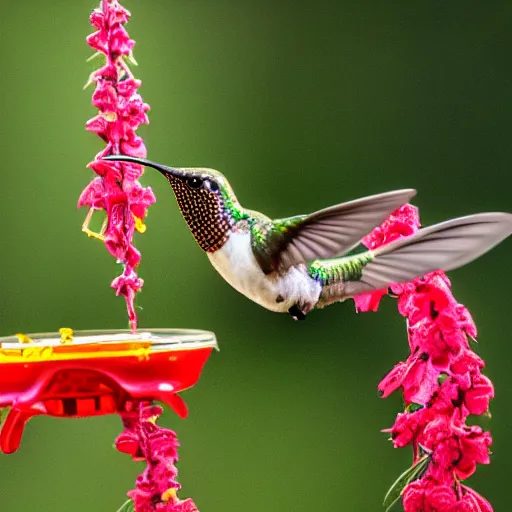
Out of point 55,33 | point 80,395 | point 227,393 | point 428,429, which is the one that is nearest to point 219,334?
point 227,393

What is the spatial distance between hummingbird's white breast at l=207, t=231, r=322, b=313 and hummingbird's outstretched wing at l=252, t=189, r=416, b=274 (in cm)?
1

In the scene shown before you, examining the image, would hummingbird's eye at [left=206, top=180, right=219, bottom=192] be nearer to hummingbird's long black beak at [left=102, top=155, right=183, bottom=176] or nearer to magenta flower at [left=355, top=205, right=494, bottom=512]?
hummingbird's long black beak at [left=102, top=155, right=183, bottom=176]

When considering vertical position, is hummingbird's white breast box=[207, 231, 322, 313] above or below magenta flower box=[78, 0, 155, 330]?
below

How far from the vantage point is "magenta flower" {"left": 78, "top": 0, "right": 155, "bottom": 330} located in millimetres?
1019

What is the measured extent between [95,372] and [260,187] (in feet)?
4.51

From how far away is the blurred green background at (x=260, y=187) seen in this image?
2240mm

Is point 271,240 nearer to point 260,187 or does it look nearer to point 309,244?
point 309,244

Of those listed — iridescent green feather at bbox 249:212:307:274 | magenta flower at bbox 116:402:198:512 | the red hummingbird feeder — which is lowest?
magenta flower at bbox 116:402:198:512

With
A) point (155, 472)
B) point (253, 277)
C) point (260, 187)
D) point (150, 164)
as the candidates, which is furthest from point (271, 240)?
point (260, 187)

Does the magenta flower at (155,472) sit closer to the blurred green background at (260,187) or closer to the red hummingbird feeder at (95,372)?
the red hummingbird feeder at (95,372)

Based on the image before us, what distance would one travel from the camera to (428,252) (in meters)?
0.90

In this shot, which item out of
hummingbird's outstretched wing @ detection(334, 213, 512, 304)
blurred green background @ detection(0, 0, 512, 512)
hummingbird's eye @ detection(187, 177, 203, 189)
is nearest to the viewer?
hummingbird's outstretched wing @ detection(334, 213, 512, 304)

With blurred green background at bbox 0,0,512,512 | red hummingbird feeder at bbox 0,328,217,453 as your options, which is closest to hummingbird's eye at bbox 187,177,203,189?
red hummingbird feeder at bbox 0,328,217,453

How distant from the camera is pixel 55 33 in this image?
7.32 feet
